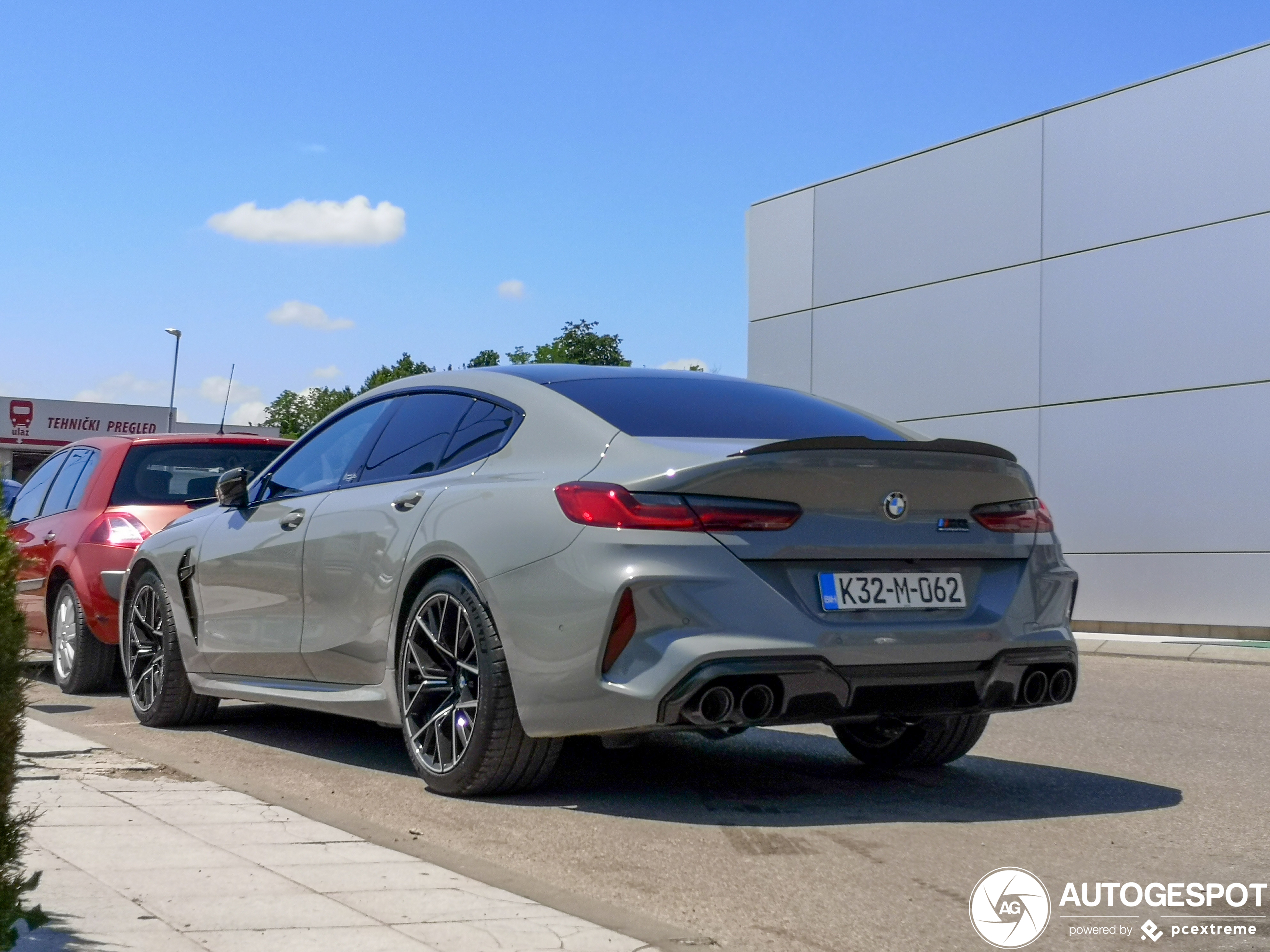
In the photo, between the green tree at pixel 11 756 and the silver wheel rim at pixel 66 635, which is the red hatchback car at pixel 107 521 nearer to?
the silver wheel rim at pixel 66 635

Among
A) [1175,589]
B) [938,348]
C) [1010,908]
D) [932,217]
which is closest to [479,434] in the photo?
[1010,908]

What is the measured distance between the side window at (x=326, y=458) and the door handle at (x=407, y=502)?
2.26ft

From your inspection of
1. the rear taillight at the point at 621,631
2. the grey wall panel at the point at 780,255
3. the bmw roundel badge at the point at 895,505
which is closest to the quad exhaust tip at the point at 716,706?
the rear taillight at the point at 621,631

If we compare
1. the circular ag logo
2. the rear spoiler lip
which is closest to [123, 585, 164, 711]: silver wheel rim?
the rear spoiler lip

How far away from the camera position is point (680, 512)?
184 inches

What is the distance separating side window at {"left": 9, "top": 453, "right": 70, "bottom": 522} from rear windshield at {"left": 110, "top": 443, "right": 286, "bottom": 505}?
4.29 ft

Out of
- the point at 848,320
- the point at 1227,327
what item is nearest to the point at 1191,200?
the point at 1227,327

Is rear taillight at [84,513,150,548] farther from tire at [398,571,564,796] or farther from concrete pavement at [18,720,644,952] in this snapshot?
tire at [398,571,564,796]

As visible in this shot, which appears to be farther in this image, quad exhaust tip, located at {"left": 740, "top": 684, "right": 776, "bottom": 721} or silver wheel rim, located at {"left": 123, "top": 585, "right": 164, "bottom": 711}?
silver wheel rim, located at {"left": 123, "top": 585, "right": 164, "bottom": 711}

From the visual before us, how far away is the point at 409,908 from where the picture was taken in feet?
12.0

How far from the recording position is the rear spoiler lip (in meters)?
4.77

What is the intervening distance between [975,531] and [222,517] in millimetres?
3844

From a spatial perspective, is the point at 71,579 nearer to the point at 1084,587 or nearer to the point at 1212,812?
A: the point at 1212,812

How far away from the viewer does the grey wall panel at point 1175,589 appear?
1739 cm
